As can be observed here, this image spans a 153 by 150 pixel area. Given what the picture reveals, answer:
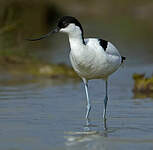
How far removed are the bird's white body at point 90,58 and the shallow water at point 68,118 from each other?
629mm

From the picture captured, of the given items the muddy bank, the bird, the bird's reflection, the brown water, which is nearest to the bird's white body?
the bird

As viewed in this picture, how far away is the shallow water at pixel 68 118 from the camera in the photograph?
6.37 m

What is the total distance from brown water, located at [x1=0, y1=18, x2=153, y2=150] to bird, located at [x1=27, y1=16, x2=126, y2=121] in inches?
16.7

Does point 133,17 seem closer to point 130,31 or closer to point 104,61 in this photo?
point 130,31

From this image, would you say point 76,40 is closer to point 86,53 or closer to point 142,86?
point 86,53

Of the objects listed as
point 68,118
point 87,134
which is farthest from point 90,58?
point 87,134

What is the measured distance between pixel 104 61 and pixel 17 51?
5.96m

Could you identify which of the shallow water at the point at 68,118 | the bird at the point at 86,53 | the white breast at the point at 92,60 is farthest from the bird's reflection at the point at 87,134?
the white breast at the point at 92,60

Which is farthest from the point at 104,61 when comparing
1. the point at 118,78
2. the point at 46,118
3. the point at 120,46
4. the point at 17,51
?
the point at 120,46

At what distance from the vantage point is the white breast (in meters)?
7.63

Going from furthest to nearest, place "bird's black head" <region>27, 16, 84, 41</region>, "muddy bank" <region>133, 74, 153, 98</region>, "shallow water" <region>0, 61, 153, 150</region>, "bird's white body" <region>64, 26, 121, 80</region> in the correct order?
"muddy bank" <region>133, 74, 153, 98</region> → "bird's white body" <region>64, 26, 121, 80</region> → "bird's black head" <region>27, 16, 84, 41</region> → "shallow water" <region>0, 61, 153, 150</region>

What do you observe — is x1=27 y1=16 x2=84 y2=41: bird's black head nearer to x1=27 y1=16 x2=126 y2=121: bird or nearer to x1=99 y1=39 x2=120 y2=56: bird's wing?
x1=27 y1=16 x2=126 y2=121: bird

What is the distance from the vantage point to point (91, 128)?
7250 mm

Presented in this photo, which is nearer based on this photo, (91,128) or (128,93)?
(91,128)
